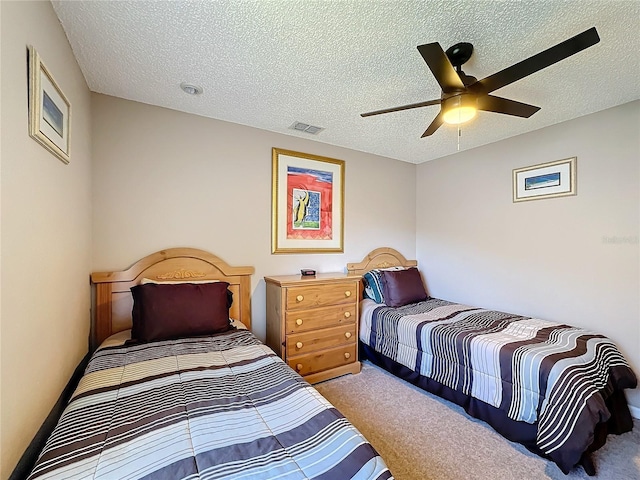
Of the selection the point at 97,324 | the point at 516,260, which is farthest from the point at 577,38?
the point at 97,324

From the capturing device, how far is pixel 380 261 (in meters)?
3.71

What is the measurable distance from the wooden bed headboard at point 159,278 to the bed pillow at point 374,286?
139cm

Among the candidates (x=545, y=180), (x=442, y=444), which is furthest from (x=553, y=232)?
(x=442, y=444)

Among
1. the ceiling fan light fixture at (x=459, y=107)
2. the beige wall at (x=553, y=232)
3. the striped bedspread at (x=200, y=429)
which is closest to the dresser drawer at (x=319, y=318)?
the striped bedspread at (x=200, y=429)

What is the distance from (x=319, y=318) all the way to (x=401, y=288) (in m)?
1.08

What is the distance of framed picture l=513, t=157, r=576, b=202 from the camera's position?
2.61 m

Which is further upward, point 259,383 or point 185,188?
point 185,188

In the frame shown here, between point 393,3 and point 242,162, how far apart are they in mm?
1856

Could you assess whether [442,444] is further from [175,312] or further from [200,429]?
[175,312]

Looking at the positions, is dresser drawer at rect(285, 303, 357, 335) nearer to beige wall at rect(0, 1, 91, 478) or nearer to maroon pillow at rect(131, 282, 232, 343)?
maroon pillow at rect(131, 282, 232, 343)

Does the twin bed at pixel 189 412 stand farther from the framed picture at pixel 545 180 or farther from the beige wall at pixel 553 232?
the framed picture at pixel 545 180

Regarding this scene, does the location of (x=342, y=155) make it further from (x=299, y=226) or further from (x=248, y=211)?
(x=248, y=211)

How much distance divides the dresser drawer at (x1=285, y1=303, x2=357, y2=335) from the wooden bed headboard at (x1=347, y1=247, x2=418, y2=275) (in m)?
0.65

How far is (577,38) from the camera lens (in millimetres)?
1201
